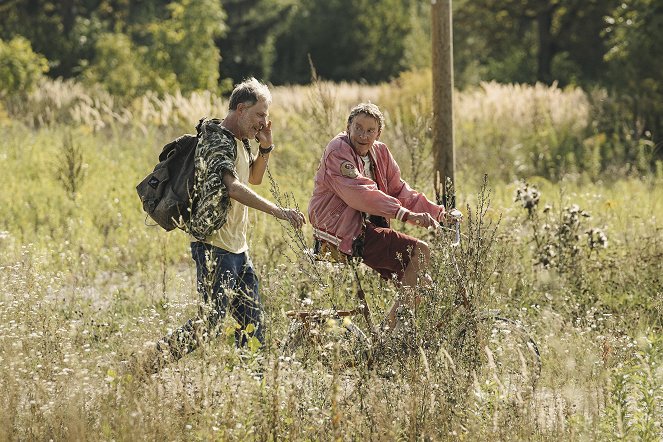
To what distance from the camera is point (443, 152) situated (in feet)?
30.0

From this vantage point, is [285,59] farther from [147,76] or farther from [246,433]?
[246,433]

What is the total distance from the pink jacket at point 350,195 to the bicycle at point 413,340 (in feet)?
0.77

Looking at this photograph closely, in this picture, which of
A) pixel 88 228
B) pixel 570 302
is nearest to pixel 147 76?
pixel 88 228

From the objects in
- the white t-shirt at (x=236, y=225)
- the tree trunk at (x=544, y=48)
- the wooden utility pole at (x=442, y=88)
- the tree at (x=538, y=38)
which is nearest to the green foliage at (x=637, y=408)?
the white t-shirt at (x=236, y=225)

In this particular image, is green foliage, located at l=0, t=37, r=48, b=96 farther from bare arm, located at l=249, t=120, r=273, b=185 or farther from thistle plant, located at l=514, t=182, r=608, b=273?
bare arm, located at l=249, t=120, r=273, b=185

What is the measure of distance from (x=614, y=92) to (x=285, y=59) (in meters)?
28.9

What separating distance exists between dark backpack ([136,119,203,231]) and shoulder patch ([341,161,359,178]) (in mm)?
833

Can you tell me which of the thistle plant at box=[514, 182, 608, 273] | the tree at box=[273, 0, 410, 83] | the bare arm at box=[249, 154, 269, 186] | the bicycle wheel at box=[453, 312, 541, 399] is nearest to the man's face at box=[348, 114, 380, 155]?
the bare arm at box=[249, 154, 269, 186]

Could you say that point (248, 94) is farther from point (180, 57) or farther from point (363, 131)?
point (180, 57)

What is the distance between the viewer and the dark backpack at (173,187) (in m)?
5.99

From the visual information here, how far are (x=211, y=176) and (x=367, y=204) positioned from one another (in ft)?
2.82

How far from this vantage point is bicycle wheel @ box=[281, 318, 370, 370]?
5.66 meters

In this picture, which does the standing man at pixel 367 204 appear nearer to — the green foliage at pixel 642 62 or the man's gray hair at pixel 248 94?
the man's gray hair at pixel 248 94

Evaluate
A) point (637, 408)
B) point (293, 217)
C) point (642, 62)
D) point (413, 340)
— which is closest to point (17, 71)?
point (642, 62)
